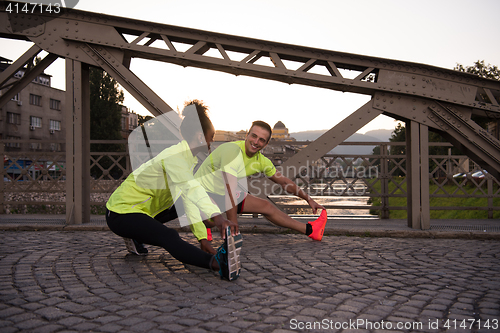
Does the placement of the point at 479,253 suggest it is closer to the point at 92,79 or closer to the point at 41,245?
the point at 41,245

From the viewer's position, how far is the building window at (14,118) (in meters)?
49.4

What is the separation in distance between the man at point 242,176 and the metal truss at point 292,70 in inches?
54.7

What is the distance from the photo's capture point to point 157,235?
371 cm

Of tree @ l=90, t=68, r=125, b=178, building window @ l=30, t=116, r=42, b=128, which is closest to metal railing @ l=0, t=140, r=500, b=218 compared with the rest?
tree @ l=90, t=68, r=125, b=178

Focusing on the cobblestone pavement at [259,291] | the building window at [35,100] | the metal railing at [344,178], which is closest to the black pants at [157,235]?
the cobblestone pavement at [259,291]

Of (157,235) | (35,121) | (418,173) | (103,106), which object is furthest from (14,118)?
(157,235)

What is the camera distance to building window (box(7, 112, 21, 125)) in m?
49.4

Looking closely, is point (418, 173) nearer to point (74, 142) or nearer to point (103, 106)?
point (74, 142)

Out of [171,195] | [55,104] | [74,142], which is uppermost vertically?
[55,104]

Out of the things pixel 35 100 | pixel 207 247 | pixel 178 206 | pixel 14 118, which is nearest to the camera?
pixel 207 247

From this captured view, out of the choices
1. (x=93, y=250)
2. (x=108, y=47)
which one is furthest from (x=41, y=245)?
(x=108, y=47)

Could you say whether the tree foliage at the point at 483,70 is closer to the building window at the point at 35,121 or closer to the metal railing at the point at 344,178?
the metal railing at the point at 344,178

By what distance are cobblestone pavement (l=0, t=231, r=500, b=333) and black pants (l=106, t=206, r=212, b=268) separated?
21 centimetres

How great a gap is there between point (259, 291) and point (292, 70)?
4.41 metres
